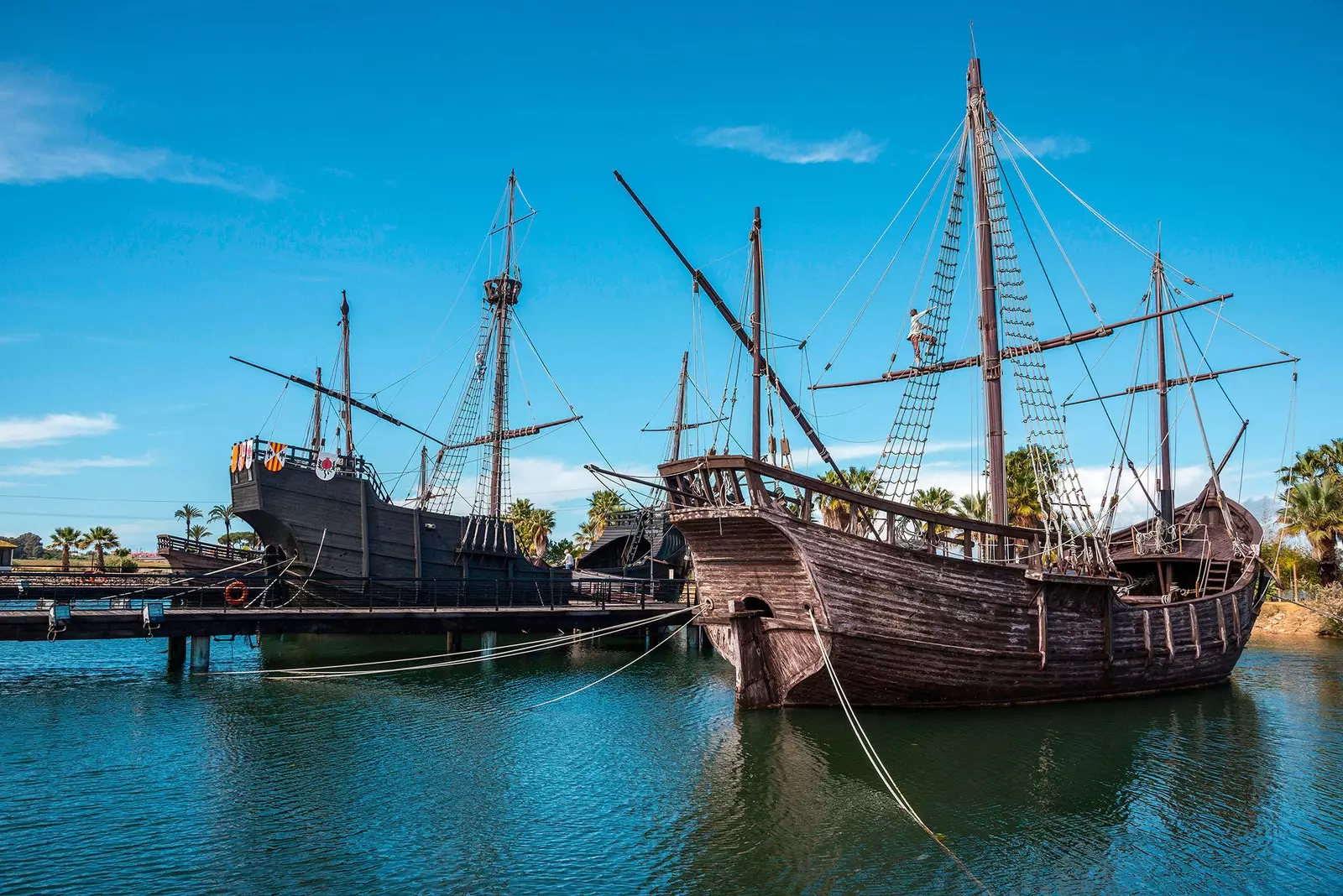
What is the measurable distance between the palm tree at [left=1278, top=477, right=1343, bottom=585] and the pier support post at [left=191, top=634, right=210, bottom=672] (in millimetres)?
39834

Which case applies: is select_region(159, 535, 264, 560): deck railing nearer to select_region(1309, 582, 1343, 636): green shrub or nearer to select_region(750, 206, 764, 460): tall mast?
select_region(750, 206, 764, 460): tall mast

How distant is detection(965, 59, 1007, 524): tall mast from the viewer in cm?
2045

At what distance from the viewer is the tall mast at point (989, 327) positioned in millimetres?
20453

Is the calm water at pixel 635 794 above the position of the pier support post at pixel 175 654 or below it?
below

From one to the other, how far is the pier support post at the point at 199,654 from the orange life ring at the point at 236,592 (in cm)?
213

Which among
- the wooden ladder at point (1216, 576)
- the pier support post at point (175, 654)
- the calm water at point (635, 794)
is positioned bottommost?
the calm water at point (635, 794)

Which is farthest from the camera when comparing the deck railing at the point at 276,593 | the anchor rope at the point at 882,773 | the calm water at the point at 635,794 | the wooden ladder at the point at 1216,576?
the wooden ladder at the point at 1216,576

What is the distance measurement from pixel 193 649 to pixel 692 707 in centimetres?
1371

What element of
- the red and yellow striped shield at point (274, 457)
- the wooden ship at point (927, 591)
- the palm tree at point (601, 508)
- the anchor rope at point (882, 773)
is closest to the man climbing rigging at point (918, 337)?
the wooden ship at point (927, 591)

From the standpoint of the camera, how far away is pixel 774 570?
16.6m

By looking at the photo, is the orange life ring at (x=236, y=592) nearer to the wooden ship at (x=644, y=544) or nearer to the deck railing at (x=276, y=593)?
the deck railing at (x=276, y=593)

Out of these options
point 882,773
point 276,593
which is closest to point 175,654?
point 276,593

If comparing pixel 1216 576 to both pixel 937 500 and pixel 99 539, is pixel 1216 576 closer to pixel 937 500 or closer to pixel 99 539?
pixel 937 500

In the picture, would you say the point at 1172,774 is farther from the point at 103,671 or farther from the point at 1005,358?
the point at 103,671
